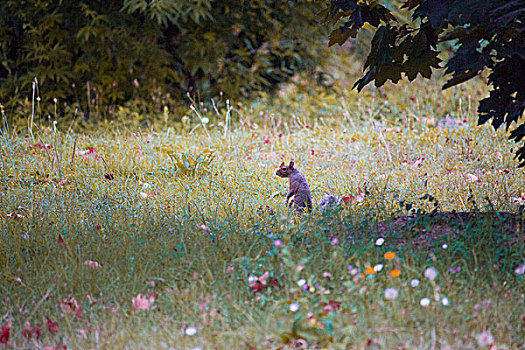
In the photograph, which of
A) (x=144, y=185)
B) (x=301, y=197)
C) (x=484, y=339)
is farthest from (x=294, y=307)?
(x=144, y=185)

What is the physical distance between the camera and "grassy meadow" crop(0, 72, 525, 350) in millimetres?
2463

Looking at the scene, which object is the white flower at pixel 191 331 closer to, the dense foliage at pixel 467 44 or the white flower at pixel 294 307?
the white flower at pixel 294 307

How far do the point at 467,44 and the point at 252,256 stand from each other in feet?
5.19

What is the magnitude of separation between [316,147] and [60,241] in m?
3.67

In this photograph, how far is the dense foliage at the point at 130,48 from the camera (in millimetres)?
8984

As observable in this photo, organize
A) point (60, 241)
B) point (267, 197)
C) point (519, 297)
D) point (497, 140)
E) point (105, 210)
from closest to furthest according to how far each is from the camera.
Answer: point (519, 297), point (60, 241), point (105, 210), point (267, 197), point (497, 140)

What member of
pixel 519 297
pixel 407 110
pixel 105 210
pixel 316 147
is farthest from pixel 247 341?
pixel 407 110

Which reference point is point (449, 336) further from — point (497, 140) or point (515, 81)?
point (497, 140)

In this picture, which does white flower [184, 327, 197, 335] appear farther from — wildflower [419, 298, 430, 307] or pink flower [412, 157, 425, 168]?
pink flower [412, 157, 425, 168]

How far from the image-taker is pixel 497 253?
9.64 feet

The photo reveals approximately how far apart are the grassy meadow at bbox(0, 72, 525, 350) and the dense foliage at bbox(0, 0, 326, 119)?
11.1ft

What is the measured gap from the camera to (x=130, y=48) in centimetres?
906

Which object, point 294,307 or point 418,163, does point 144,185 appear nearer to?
point 418,163

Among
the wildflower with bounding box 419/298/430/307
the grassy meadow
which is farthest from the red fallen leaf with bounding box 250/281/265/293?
the wildflower with bounding box 419/298/430/307
